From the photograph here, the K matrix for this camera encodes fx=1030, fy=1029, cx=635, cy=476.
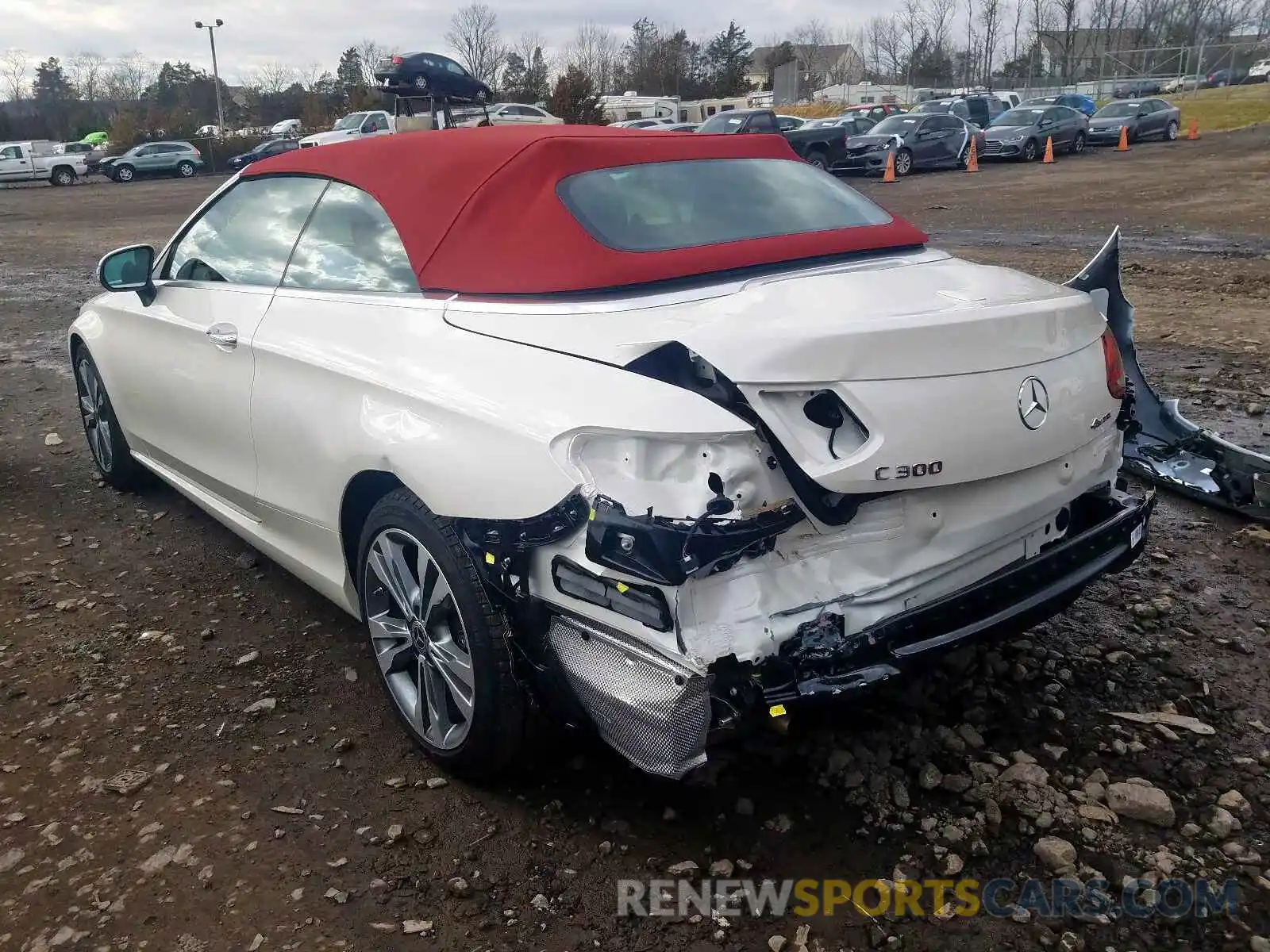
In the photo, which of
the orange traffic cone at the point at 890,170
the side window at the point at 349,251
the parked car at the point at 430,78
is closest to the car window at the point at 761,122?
the orange traffic cone at the point at 890,170

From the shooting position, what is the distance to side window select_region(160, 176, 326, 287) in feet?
11.4

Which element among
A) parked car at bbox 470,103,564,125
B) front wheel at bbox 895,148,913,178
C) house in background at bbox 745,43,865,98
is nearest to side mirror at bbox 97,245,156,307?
front wheel at bbox 895,148,913,178

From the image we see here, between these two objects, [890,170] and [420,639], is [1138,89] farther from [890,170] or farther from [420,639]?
[420,639]

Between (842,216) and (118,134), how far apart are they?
50.4 meters

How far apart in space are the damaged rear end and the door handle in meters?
1.33

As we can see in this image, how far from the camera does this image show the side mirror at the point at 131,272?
4.08 metres

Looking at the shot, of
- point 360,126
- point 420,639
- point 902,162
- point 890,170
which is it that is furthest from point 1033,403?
point 360,126

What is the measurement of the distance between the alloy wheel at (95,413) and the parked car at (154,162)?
36.4 metres

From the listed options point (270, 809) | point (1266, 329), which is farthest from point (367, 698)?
point (1266, 329)

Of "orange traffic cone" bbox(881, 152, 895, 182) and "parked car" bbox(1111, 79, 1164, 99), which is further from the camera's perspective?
"parked car" bbox(1111, 79, 1164, 99)

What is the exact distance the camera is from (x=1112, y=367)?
2809 mm

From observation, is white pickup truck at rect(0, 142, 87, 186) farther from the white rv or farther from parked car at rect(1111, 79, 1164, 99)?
parked car at rect(1111, 79, 1164, 99)

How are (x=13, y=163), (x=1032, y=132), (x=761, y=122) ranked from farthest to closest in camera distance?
(x=13, y=163) → (x=1032, y=132) → (x=761, y=122)

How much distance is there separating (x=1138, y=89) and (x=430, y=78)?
49.3 m
